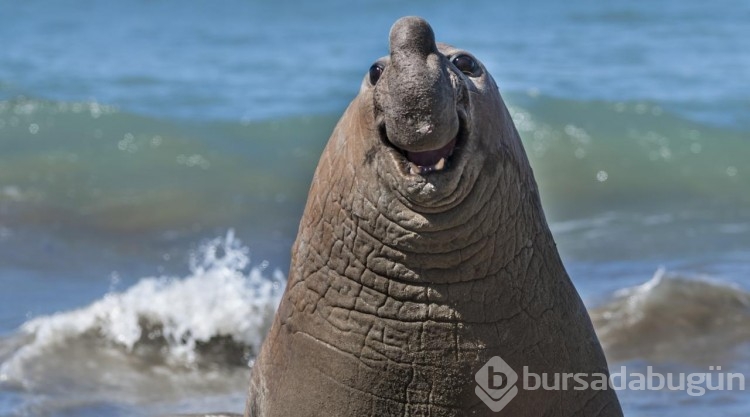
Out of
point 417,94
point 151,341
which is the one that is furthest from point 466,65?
point 151,341

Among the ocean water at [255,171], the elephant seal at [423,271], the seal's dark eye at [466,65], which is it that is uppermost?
the ocean water at [255,171]

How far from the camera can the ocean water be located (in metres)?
7.87

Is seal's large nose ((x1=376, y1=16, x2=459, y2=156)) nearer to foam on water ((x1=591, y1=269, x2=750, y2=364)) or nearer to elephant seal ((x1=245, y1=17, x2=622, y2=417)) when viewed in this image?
elephant seal ((x1=245, y1=17, x2=622, y2=417))

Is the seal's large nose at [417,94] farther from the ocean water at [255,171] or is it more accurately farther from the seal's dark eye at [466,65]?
the ocean water at [255,171]

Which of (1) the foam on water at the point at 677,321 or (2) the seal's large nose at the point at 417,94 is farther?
(1) the foam on water at the point at 677,321

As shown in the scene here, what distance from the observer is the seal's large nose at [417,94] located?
10.3ft

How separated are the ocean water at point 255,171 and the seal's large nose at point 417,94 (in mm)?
3596

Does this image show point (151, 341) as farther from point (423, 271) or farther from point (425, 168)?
point (425, 168)

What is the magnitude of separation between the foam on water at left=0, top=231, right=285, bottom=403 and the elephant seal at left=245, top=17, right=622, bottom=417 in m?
3.74

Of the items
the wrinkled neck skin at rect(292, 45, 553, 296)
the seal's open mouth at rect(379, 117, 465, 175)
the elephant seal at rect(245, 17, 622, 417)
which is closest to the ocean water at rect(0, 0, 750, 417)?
the elephant seal at rect(245, 17, 622, 417)

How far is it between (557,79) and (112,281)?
452 inches

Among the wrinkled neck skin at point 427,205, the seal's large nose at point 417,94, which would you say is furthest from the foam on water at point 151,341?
the seal's large nose at point 417,94

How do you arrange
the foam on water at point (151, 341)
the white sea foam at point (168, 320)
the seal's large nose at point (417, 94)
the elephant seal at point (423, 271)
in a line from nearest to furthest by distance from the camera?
the seal's large nose at point (417, 94) < the elephant seal at point (423, 271) < the foam on water at point (151, 341) < the white sea foam at point (168, 320)

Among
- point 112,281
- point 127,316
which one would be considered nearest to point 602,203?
point 112,281
